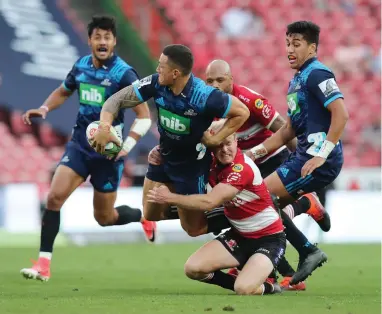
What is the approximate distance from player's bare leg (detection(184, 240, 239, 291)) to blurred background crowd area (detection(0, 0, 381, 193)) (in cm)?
857

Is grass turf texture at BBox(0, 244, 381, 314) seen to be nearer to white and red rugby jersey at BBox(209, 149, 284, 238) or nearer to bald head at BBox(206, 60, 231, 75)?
white and red rugby jersey at BBox(209, 149, 284, 238)

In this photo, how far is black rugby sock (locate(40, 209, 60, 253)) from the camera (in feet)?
27.7

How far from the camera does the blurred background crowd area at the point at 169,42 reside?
57.0 feet

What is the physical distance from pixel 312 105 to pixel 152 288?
2.09m

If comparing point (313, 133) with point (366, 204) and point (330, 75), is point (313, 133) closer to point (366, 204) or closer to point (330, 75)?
point (330, 75)

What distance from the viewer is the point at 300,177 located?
7656 millimetres

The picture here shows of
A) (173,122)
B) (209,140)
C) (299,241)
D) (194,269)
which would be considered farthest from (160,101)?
(299,241)

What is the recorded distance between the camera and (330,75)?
294 inches

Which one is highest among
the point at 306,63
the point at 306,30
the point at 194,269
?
the point at 306,30

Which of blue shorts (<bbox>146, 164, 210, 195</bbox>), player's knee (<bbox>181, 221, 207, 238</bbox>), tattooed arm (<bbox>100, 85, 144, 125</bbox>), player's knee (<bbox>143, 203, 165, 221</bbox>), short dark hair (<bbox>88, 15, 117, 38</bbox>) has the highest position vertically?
short dark hair (<bbox>88, 15, 117, 38</bbox>)

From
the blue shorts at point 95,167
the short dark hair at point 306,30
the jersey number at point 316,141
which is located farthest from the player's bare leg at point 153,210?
the short dark hair at point 306,30

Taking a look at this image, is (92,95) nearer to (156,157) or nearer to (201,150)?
(156,157)

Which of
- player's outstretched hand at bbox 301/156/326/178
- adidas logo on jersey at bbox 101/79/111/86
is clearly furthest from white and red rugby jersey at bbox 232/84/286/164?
adidas logo on jersey at bbox 101/79/111/86

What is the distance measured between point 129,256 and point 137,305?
589 cm
